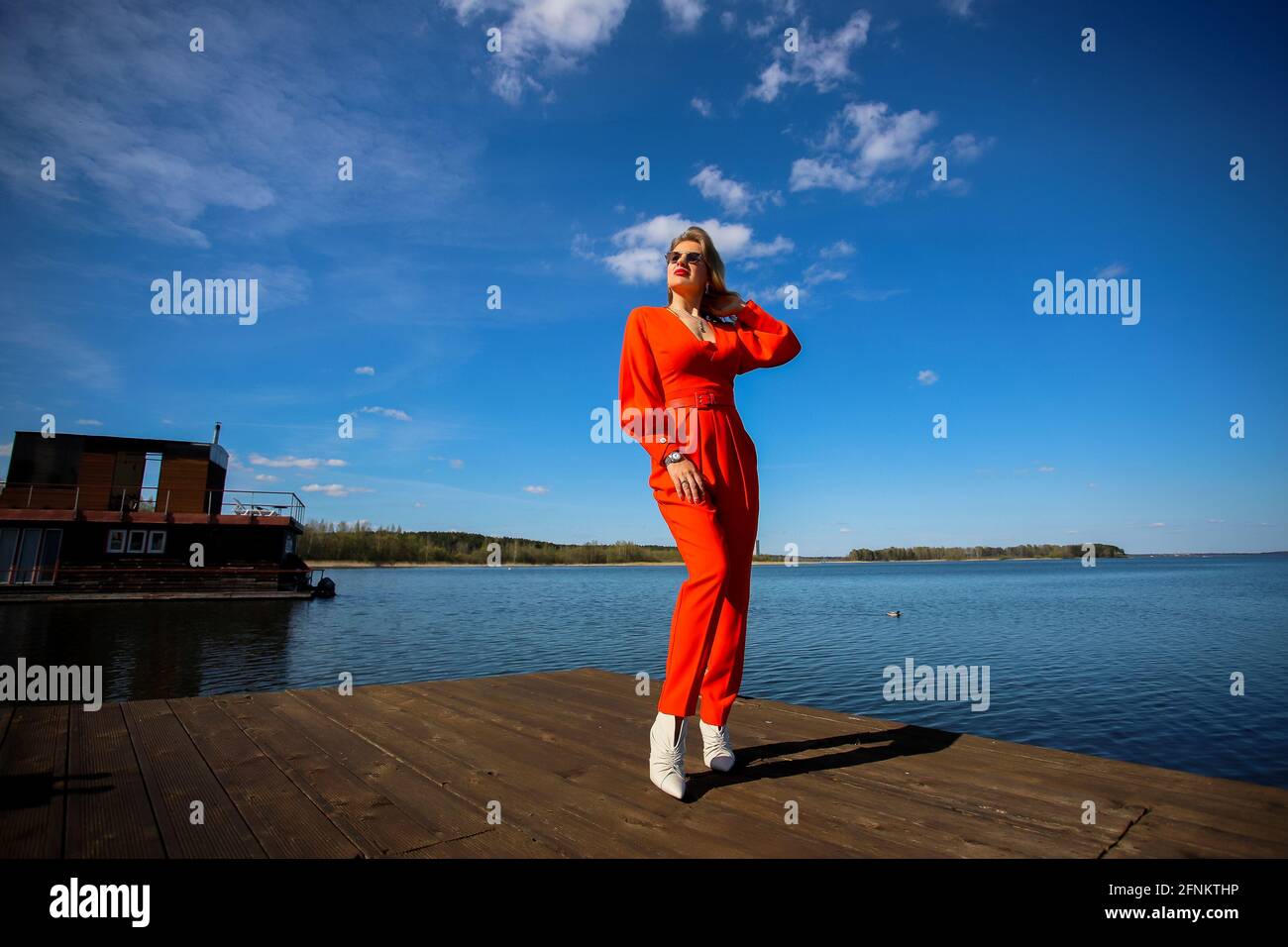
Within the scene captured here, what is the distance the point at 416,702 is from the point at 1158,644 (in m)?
19.2

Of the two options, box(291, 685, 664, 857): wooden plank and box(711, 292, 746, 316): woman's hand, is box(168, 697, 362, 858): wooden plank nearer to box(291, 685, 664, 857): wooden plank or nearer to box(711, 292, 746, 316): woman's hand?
box(291, 685, 664, 857): wooden plank

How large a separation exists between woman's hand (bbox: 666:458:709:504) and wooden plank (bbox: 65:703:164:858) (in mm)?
2016

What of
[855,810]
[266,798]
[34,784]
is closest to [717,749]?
[855,810]

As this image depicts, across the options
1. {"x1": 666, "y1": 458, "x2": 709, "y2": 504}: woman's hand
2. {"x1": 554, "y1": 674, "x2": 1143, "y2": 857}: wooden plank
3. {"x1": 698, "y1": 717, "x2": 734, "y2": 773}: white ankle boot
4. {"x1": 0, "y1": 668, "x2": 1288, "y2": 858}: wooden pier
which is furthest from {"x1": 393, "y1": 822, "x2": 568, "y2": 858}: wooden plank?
{"x1": 666, "y1": 458, "x2": 709, "y2": 504}: woman's hand

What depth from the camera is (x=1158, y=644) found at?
16.6m

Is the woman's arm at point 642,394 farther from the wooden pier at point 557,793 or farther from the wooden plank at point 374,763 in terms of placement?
the wooden plank at point 374,763

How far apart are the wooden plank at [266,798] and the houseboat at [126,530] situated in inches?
1014

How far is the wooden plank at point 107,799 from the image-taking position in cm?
195

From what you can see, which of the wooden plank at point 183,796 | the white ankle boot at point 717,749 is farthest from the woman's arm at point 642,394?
the wooden plank at point 183,796

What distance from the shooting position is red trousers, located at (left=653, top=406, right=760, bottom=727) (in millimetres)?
2629

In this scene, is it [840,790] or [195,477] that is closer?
[840,790]
